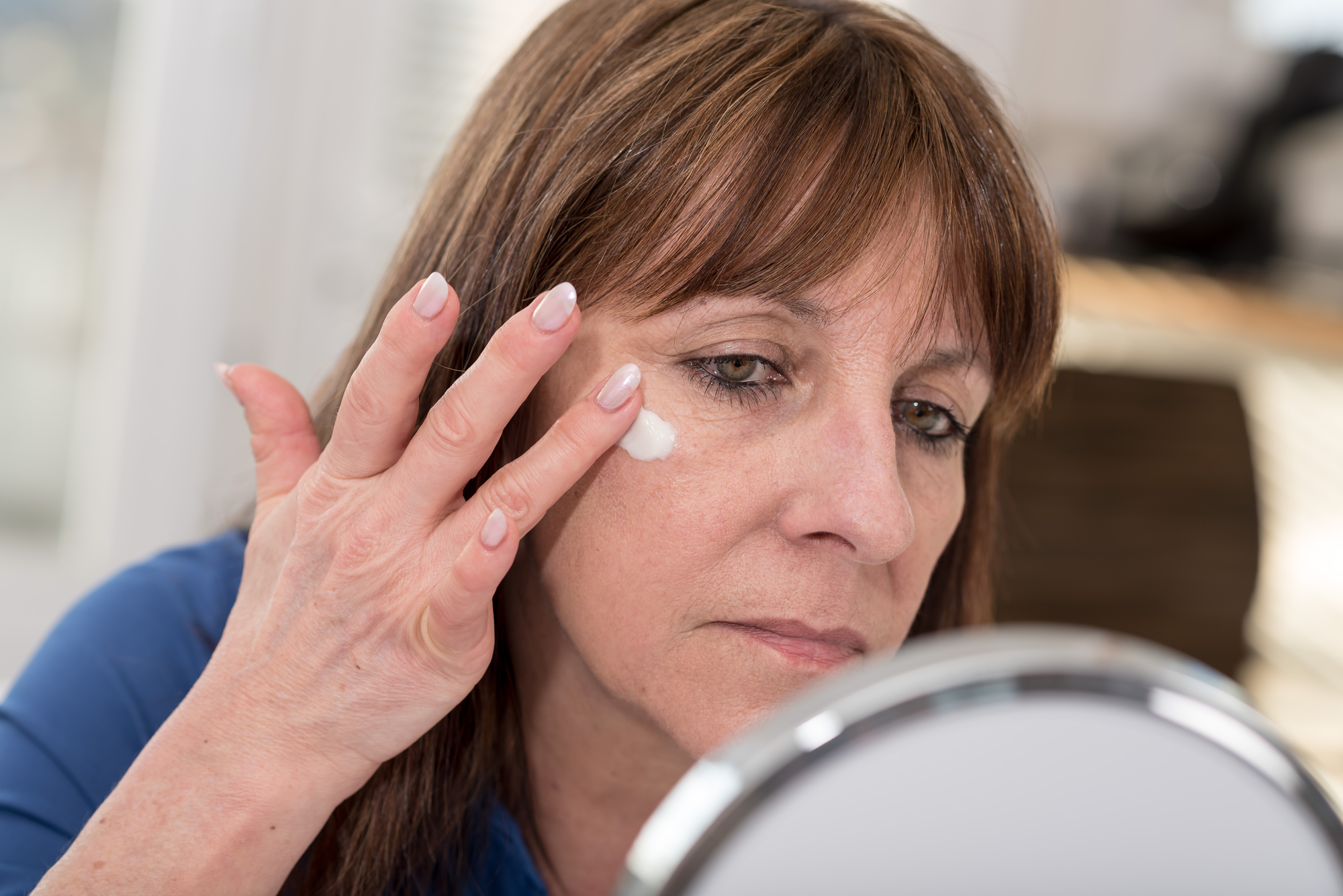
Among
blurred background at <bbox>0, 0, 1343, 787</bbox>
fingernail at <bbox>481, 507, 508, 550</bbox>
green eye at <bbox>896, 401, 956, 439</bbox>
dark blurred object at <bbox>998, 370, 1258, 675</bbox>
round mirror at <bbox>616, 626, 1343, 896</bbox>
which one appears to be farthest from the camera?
blurred background at <bbox>0, 0, 1343, 787</bbox>

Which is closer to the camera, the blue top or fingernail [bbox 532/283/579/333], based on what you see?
fingernail [bbox 532/283/579/333]

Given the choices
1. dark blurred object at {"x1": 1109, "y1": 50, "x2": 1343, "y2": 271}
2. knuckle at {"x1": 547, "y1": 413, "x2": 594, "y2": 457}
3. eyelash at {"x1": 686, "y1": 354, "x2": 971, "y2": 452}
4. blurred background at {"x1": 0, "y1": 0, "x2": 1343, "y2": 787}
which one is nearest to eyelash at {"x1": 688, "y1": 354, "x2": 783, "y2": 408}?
eyelash at {"x1": 686, "y1": 354, "x2": 971, "y2": 452}

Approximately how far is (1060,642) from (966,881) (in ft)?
0.23

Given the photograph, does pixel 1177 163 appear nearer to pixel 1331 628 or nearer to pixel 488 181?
pixel 1331 628

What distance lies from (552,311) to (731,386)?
0.16m

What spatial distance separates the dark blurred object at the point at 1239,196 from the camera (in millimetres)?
2871

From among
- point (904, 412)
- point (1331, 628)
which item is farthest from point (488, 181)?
point (1331, 628)

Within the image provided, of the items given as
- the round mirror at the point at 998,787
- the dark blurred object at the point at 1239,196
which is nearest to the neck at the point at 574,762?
the round mirror at the point at 998,787

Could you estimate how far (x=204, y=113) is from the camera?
2.42m

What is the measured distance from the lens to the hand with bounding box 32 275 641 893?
0.63 m

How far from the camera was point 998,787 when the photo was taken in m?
0.30

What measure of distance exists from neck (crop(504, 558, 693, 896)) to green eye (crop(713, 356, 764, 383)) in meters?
0.24

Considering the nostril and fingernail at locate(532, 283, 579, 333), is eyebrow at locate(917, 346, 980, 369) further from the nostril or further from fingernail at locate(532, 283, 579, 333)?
fingernail at locate(532, 283, 579, 333)

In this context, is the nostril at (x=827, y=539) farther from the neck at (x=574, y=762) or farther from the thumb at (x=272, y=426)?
the thumb at (x=272, y=426)
